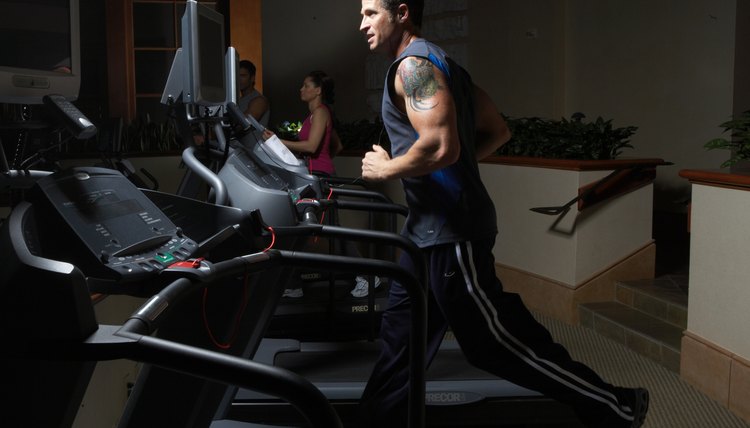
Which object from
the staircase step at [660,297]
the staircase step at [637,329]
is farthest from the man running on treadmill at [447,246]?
the staircase step at [660,297]

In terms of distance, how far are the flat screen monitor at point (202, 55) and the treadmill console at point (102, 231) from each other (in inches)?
25.9

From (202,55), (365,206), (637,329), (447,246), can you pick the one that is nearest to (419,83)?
(447,246)

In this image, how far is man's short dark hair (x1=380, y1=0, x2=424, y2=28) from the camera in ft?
7.88

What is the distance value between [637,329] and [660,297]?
28 cm

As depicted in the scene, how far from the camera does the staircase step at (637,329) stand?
3.93 metres

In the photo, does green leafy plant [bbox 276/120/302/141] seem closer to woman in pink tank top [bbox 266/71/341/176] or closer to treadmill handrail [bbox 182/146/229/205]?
woman in pink tank top [bbox 266/71/341/176]

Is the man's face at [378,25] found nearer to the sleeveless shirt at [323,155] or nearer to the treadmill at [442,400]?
the treadmill at [442,400]

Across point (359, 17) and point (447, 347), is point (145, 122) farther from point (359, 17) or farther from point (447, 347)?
point (447, 347)

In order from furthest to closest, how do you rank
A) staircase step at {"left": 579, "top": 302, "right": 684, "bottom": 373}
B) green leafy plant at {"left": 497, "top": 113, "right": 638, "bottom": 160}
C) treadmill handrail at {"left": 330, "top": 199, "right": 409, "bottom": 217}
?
green leafy plant at {"left": 497, "top": 113, "right": 638, "bottom": 160} → staircase step at {"left": 579, "top": 302, "right": 684, "bottom": 373} → treadmill handrail at {"left": 330, "top": 199, "right": 409, "bottom": 217}

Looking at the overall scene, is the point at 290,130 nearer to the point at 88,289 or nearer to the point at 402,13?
the point at 402,13

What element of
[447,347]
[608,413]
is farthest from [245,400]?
[608,413]

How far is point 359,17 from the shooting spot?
26.8ft

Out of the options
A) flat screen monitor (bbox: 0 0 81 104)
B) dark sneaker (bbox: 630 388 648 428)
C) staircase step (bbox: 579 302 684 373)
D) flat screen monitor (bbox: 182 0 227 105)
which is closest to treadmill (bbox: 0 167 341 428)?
flat screen monitor (bbox: 0 0 81 104)

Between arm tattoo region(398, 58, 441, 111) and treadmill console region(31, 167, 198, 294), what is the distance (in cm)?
75
